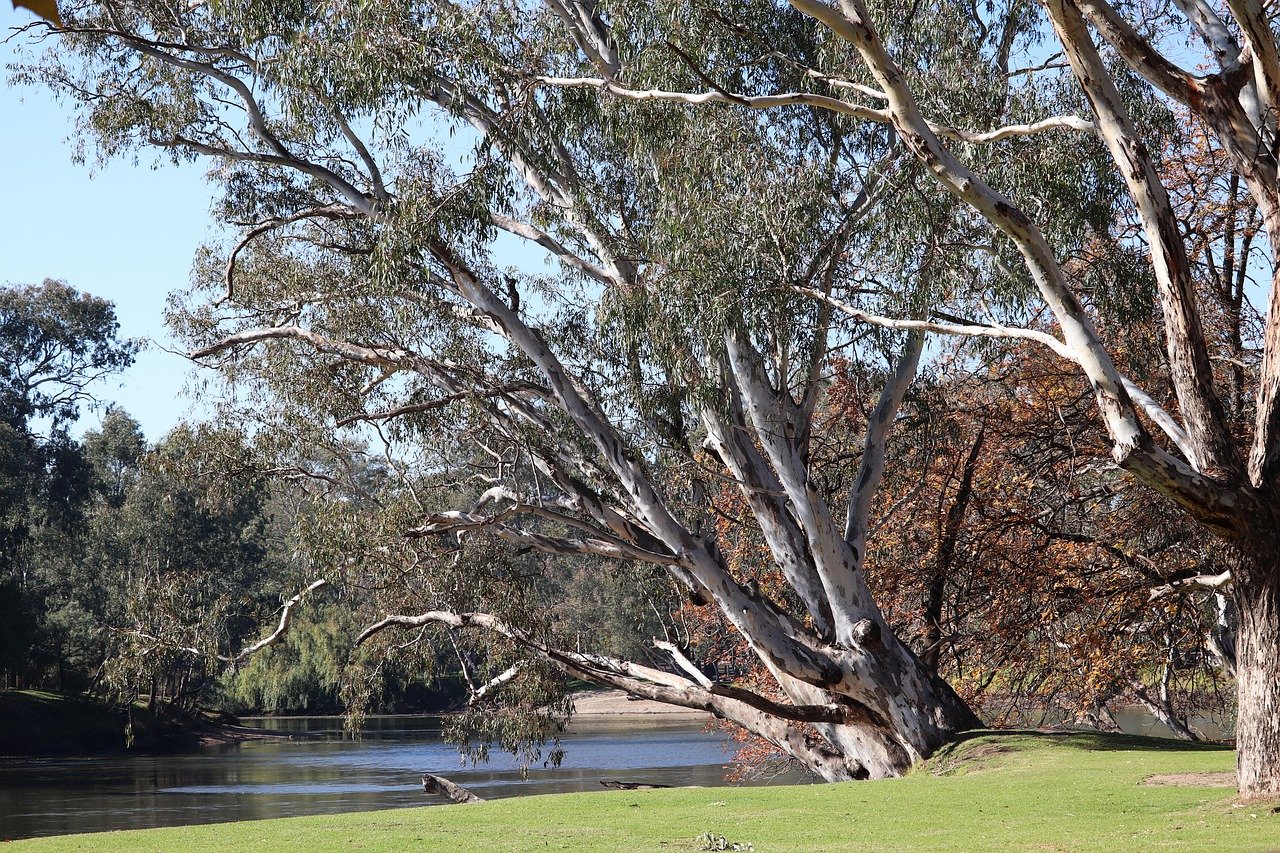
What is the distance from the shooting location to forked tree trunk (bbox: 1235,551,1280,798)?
6.18 m

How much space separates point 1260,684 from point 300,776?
17559 millimetres

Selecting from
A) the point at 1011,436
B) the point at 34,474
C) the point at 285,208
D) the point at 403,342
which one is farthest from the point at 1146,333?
the point at 34,474

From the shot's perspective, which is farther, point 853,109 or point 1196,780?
point 1196,780

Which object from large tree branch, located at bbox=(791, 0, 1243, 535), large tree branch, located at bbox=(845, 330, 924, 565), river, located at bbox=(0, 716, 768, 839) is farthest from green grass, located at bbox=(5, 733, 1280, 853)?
river, located at bbox=(0, 716, 768, 839)

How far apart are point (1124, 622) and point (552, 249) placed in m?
5.92

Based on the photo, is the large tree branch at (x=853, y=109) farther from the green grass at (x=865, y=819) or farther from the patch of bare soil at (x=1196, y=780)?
the patch of bare soil at (x=1196, y=780)

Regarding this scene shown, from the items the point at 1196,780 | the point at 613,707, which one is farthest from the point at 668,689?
the point at 613,707

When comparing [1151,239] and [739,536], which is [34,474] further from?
[1151,239]

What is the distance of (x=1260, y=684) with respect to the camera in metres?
6.25

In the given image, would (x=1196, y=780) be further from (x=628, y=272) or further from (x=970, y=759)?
(x=628, y=272)

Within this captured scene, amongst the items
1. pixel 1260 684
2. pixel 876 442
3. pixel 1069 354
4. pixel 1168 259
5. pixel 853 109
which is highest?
pixel 853 109

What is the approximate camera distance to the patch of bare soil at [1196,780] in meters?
7.34

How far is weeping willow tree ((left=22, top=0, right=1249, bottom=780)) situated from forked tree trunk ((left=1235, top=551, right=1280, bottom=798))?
9.56ft

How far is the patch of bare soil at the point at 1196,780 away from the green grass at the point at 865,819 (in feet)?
0.44
